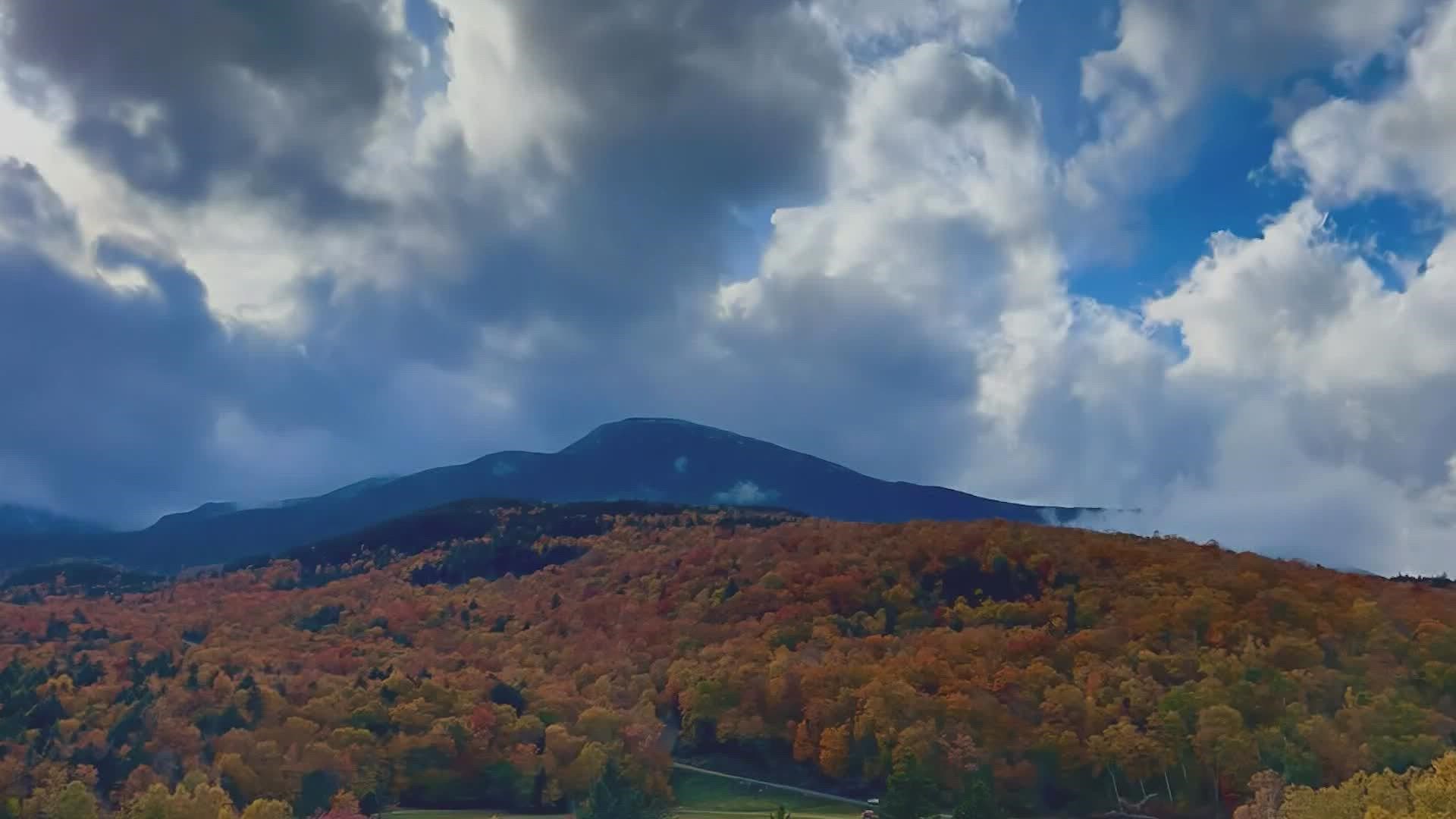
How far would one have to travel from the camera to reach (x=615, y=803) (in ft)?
290

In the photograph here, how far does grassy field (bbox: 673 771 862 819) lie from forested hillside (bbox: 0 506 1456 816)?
475 cm

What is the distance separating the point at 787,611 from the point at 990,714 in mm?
50442

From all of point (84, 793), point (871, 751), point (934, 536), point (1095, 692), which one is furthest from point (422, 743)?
point (934, 536)

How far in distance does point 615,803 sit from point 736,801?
28263 mm

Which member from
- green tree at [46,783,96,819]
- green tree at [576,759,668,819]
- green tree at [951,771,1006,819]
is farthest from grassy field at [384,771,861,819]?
green tree at [46,783,96,819]

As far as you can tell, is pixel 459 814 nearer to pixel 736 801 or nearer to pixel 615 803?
pixel 615 803

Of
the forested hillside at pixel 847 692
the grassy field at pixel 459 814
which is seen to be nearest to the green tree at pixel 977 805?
the forested hillside at pixel 847 692

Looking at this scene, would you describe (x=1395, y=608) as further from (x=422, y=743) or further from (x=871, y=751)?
(x=422, y=743)

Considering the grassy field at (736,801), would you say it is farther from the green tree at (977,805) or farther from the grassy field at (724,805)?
the green tree at (977,805)

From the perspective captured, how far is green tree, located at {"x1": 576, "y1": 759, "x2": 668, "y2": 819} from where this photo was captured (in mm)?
87438

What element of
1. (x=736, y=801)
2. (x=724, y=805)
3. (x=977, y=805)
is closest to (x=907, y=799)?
(x=977, y=805)

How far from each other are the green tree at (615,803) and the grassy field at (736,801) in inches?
447

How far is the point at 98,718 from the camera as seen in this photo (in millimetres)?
113250

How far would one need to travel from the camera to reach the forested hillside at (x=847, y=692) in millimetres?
101875
